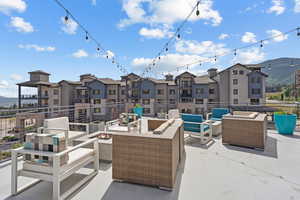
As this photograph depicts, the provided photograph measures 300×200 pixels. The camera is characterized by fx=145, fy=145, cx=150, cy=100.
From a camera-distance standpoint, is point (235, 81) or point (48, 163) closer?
point (48, 163)

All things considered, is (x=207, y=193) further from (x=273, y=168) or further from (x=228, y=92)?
(x=228, y=92)

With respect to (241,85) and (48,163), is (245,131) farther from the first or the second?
(241,85)

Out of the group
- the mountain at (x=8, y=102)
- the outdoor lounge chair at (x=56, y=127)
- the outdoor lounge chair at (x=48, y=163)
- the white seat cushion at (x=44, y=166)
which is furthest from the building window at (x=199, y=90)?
the outdoor lounge chair at (x=48, y=163)

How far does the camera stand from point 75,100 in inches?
928

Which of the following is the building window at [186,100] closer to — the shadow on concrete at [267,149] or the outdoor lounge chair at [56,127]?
the shadow on concrete at [267,149]

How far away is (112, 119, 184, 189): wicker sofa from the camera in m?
1.98

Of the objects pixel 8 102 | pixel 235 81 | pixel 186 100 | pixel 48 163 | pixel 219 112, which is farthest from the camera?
pixel 8 102

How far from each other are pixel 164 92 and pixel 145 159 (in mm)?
19263

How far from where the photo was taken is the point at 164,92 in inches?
830

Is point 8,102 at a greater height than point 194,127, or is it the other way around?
point 8,102

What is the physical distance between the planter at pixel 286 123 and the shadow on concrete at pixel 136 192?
4895 millimetres

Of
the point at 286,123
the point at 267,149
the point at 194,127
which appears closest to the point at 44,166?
the point at 194,127

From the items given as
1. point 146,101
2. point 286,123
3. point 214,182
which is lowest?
point 214,182

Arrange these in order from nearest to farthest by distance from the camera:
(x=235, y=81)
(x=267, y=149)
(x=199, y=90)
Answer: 1. (x=267, y=149)
2. (x=235, y=81)
3. (x=199, y=90)
